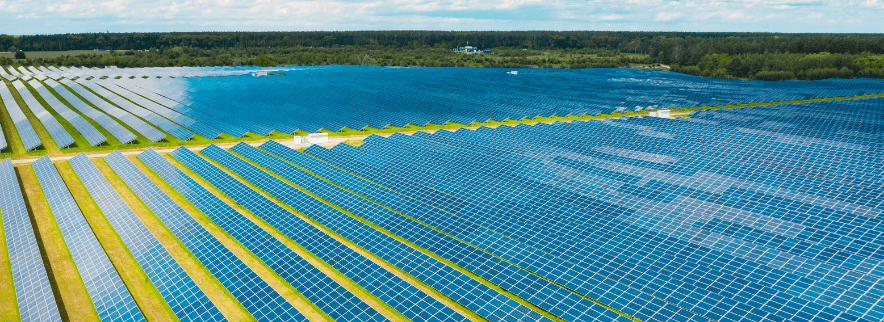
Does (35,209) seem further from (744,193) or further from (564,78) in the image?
(564,78)

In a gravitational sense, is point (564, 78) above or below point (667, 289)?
above

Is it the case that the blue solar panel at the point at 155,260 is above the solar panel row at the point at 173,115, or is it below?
below

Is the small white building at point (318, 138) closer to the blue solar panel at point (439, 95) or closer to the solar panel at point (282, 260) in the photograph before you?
the blue solar panel at point (439, 95)

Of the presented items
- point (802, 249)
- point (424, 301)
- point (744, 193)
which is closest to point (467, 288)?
point (424, 301)

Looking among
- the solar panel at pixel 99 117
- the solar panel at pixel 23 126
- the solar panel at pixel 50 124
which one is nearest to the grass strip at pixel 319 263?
the solar panel at pixel 99 117

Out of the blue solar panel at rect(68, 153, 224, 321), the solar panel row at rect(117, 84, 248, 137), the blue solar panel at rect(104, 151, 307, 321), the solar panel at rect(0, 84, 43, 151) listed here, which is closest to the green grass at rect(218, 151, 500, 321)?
the blue solar panel at rect(104, 151, 307, 321)

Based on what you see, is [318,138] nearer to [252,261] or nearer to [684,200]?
[252,261]

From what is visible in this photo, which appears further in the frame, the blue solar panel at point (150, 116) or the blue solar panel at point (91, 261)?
A: the blue solar panel at point (150, 116)
